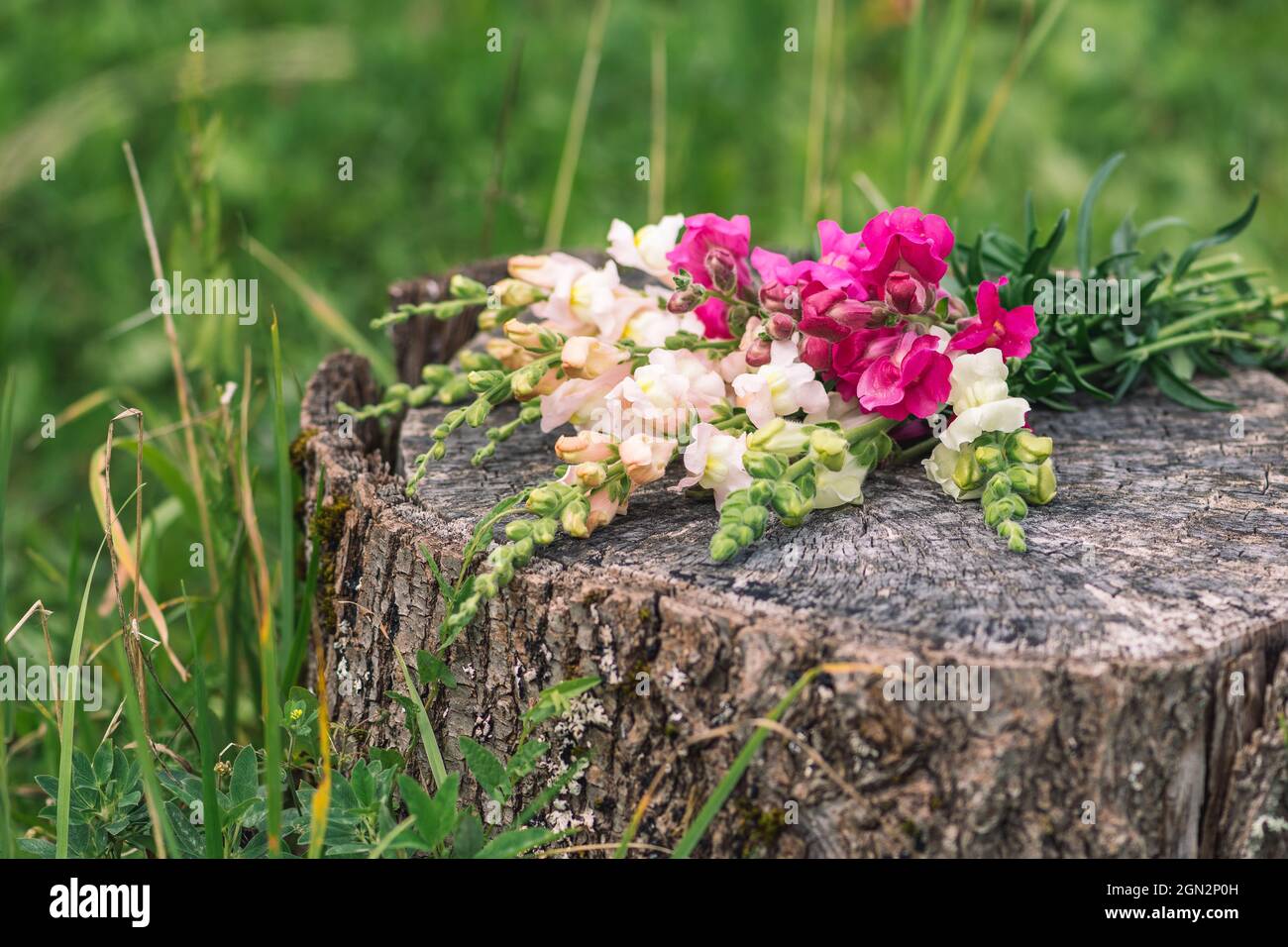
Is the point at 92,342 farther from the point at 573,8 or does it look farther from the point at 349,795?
the point at 349,795

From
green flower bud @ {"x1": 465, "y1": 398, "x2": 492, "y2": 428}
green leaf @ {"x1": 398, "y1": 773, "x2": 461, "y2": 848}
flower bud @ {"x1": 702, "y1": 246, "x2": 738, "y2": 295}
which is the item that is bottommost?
green leaf @ {"x1": 398, "y1": 773, "x2": 461, "y2": 848}

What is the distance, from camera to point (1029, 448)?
4.59 ft

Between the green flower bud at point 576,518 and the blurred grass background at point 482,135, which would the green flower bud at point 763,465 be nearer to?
the green flower bud at point 576,518

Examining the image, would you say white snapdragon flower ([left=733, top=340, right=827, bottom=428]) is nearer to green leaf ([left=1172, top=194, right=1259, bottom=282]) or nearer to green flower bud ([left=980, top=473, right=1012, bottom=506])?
green flower bud ([left=980, top=473, right=1012, bottom=506])

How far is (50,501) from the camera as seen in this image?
3113 mm

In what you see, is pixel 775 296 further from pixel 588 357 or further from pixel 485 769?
pixel 485 769

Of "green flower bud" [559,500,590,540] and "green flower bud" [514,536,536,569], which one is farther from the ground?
"green flower bud" [559,500,590,540]

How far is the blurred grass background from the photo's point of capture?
3520mm

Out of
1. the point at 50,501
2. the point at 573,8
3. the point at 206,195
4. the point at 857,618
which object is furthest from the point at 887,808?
the point at 573,8

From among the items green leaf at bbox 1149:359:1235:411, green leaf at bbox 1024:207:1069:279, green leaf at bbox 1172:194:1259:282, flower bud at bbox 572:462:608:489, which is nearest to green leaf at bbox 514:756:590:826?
flower bud at bbox 572:462:608:489

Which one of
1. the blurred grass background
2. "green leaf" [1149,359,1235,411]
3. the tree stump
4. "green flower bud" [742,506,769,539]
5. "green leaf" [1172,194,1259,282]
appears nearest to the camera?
the tree stump

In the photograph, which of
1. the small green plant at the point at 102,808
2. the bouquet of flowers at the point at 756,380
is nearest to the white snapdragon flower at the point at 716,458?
the bouquet of flowers at the point at 756,380

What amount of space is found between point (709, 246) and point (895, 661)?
0.63 m

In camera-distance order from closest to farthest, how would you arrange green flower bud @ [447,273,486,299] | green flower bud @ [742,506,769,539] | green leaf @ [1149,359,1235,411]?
1. green flower bud @ [742,506,769,539]
2. green flower bud @ [447,273,486,299]
3. green leaf @ [1149,359,1235,411]
